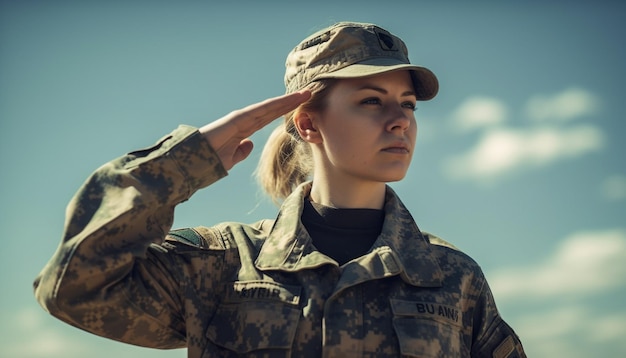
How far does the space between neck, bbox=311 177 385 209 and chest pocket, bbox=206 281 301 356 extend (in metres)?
0.77

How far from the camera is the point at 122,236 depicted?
15.4 ft

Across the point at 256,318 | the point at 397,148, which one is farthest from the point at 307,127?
the point at 256,318

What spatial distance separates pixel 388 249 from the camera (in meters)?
5.18

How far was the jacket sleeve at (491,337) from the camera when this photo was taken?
5.28 metres

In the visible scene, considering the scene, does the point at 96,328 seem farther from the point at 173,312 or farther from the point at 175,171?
the point at 175,171

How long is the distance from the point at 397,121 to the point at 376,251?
829 millimetres

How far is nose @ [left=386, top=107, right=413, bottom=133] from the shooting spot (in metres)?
5.23

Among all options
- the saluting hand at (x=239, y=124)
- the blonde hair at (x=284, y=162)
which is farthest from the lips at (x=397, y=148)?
the blonde hair at (x=284, y=162)

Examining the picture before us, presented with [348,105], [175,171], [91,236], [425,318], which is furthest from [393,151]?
[91,236]

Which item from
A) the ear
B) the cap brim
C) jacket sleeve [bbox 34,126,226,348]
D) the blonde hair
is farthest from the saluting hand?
the blonde hair

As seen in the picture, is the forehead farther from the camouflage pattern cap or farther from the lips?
the lips

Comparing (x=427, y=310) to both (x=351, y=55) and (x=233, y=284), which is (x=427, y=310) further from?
(x=351, y=55)

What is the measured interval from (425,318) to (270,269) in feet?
3.24

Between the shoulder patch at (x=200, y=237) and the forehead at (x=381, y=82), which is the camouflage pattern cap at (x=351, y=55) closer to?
the forehead at (x=381, y=82)
